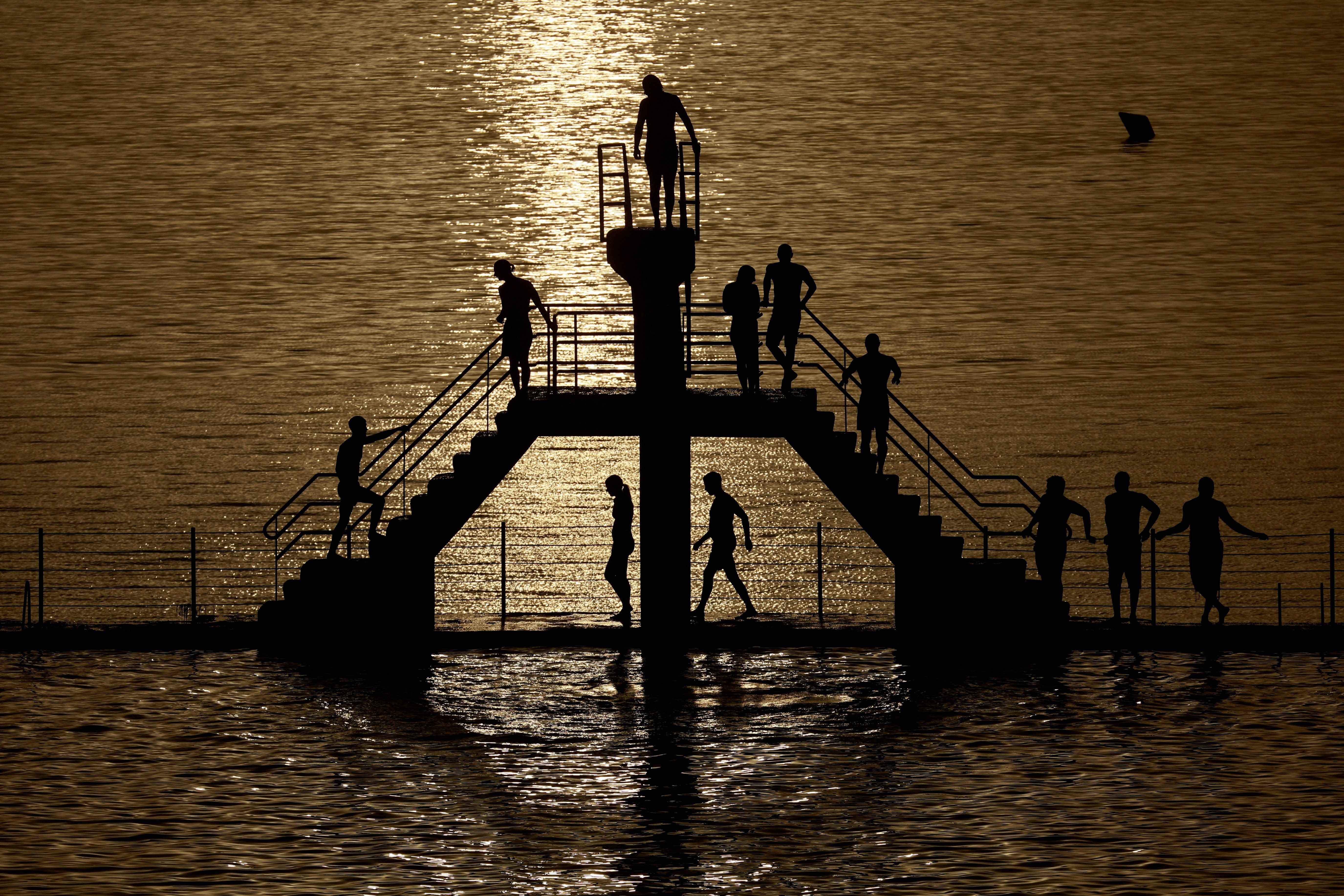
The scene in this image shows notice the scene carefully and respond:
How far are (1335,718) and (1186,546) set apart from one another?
2916cm

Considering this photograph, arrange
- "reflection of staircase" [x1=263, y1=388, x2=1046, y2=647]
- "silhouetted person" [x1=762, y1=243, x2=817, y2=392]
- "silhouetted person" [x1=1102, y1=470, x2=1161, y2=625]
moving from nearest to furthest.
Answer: "silhouetted person" [x1=1102, y1=470, x2=1161, y2=625], "silhouetted person" [x1=762, y1=243, x2=817, y2=392], "reflection of staircase" [x1=263, y1=388, x2=1046, y2=647]

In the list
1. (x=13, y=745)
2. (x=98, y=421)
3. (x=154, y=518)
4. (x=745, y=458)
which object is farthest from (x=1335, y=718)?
(x=98, y=421)

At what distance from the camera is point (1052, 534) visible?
2800 centimetres

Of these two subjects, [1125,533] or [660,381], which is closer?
[1125,533]

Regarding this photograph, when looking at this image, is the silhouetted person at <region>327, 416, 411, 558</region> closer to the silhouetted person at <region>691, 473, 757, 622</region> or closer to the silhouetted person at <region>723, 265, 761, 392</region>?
the silhouetted person at <region>691, 473, 757, 622</region>

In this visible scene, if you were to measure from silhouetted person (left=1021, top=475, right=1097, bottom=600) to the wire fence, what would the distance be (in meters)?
17.2

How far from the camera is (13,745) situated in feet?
80.2

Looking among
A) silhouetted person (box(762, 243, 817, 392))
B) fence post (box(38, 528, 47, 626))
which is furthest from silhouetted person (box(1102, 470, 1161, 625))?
fence post (box(38, 528, 47, 626))

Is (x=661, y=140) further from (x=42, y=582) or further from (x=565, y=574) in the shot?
(x=565, y=574)

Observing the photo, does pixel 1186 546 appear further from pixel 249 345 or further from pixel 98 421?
pixel 249 345

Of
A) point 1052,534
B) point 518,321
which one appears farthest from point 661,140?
point 1052,534

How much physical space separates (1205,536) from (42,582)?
17882 millimetres

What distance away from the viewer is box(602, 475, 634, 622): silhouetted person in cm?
2886

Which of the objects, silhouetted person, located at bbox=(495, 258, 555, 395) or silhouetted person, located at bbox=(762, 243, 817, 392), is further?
silhouetted person, located at bbox=(495, 258, 555, 395)
